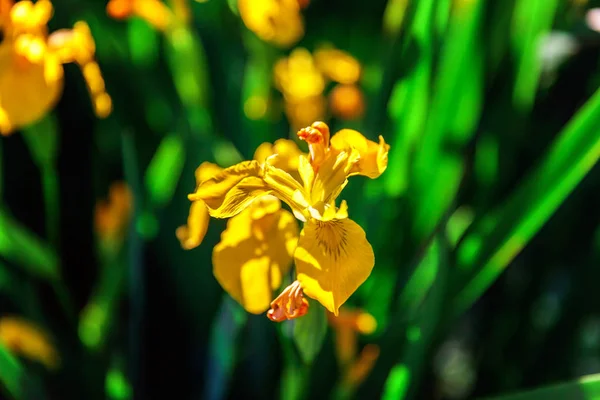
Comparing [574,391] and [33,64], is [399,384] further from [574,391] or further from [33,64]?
[33,64]

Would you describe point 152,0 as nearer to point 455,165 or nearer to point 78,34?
point 78,34

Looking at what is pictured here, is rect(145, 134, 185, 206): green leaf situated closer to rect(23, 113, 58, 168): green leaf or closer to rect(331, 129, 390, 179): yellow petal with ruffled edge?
rect(23, 113, 58, 168): green leaf

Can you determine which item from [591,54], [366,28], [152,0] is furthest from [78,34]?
[591,54]

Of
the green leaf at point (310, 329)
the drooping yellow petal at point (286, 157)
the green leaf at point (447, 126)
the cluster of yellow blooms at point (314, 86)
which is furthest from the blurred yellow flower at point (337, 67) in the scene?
the green leaf at point (310, 329)

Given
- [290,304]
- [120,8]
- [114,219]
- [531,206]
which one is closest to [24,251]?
[114,219]

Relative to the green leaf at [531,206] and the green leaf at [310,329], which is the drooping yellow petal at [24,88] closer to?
the green leaf at [310,329]

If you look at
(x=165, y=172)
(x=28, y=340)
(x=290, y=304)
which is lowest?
(x=28, y=340)

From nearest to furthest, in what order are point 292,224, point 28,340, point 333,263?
point 333,263
point 292,224
point 28,340
